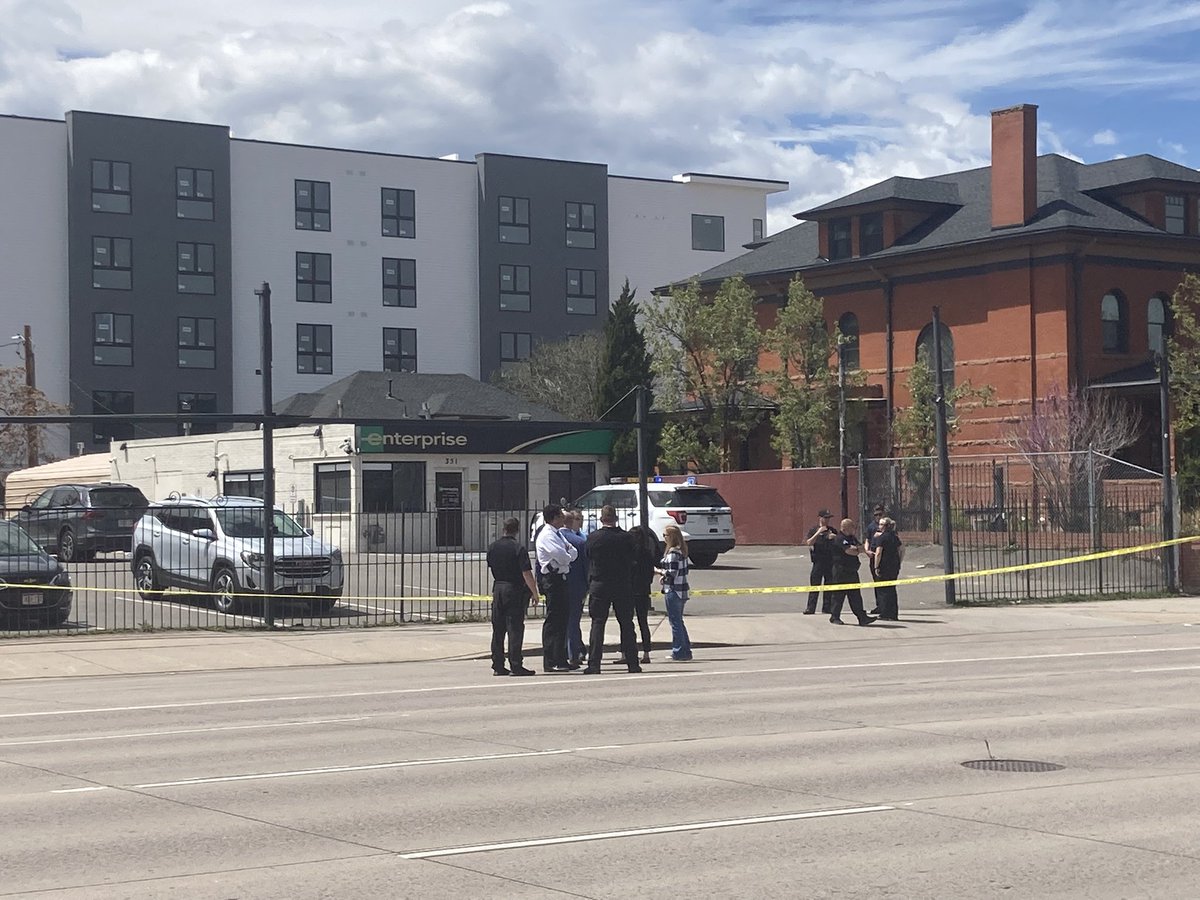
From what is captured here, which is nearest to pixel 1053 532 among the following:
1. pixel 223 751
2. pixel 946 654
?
pixel 946 654

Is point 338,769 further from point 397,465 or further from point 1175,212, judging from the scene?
point 1175,212

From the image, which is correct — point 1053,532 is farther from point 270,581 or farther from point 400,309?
point 400,309

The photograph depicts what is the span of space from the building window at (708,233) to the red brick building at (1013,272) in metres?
31.7

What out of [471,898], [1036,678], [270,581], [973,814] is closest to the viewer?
[471,898]

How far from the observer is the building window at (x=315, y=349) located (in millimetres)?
77625

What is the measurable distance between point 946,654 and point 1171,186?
34211 mm

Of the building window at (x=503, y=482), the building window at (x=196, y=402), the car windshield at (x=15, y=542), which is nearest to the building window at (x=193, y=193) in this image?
the building window at (x=196, y=402)

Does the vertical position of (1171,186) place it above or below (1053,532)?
above

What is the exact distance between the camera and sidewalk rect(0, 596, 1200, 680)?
68.5 feet

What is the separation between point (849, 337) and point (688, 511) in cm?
1768

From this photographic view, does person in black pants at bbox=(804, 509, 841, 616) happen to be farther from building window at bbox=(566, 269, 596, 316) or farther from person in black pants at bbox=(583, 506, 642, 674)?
building window at bbox=(566, 269, 596, 316)

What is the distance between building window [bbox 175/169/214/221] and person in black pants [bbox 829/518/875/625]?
5379cm

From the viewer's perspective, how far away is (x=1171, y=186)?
51219mm

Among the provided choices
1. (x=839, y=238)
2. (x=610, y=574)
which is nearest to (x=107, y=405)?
(x=839, y=238)
